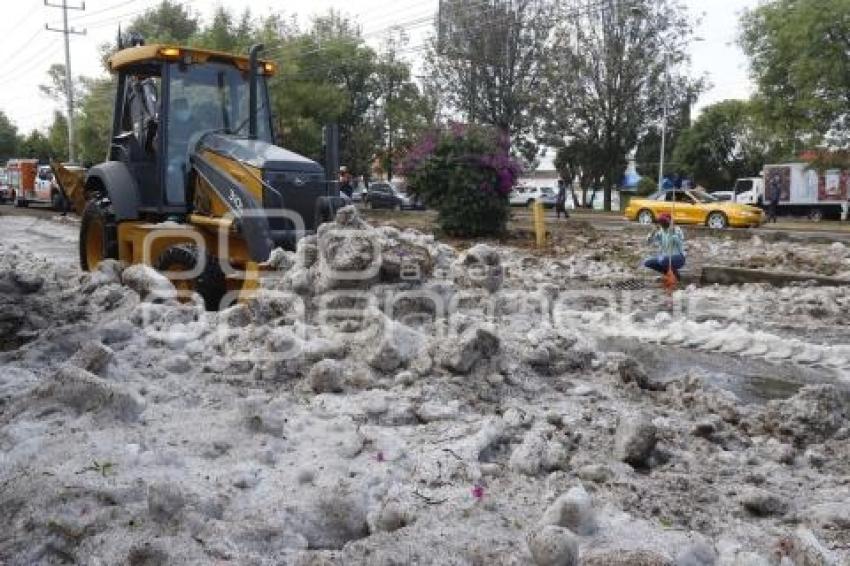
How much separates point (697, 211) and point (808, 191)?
1187 centimetres

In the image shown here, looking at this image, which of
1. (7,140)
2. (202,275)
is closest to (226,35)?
(202,275)

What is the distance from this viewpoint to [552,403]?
5.54 m

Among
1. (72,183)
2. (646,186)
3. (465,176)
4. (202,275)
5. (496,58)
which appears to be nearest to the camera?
(202,275)

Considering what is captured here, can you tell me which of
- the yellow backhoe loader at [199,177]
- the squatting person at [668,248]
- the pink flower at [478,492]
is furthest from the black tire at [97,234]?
the squatting person at [668,248]

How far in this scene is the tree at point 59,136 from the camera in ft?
182

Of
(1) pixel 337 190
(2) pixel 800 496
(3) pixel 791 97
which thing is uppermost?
(3) pixel 791 97

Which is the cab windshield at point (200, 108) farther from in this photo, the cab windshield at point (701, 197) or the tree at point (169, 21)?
the tree at point (169, 21)

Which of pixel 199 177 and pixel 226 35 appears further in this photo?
pixel 226 35

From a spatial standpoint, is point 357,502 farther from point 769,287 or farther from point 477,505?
point 769,287

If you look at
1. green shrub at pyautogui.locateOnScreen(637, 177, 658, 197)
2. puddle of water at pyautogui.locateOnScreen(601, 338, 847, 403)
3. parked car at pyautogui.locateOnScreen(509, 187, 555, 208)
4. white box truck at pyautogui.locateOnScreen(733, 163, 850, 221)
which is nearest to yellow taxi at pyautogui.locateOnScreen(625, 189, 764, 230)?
white box truck at pyautogui.locateOnScreen(733, 163, 850, 221)

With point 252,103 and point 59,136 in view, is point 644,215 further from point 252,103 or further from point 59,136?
point 59,136

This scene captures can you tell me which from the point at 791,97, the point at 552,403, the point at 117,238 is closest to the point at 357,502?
the point at 552,403

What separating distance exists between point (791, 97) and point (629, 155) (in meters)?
12.8

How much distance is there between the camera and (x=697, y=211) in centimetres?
2680
